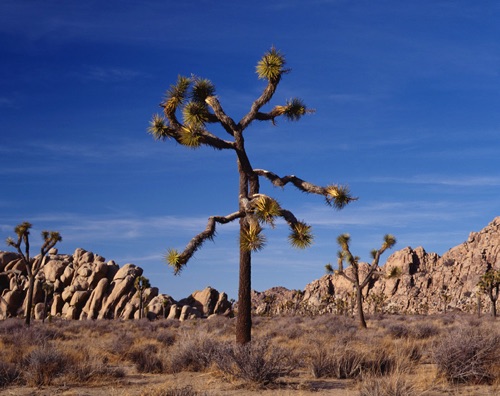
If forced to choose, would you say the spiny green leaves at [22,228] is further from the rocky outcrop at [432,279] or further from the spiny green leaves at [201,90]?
the rocky outcrop at [432,279]

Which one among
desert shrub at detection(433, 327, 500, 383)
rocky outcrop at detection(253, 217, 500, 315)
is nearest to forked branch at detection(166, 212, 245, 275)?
desert shrub at detection(433, 327, 500, 383)

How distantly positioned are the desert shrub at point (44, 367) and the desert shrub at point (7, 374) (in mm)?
181

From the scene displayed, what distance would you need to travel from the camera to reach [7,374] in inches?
441

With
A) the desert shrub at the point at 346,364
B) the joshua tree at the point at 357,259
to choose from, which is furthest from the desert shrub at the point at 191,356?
the joshua tree at the point at 357,259

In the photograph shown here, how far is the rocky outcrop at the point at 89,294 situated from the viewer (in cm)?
6500

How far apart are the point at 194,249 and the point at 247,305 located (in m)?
2.10

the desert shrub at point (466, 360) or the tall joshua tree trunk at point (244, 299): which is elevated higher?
the tall joshua tree trunk at point (244, 299)

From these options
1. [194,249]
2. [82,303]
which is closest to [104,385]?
[194,249]

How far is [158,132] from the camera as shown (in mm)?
14305

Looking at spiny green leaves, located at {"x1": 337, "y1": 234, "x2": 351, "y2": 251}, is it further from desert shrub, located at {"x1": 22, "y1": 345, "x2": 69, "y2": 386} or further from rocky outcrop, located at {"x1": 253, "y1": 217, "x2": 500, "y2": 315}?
rocky outcrop, located at {"x1": 253, "y1": 217, "x2": 500, "y2": 315}

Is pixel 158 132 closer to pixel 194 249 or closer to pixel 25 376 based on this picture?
pixel 194 249

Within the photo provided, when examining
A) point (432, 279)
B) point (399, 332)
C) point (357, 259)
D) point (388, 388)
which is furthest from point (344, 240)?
point (432, 279)

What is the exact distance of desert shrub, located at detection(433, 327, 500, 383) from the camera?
33.9 ft

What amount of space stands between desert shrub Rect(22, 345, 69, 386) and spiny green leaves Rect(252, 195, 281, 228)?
17.6 ft
